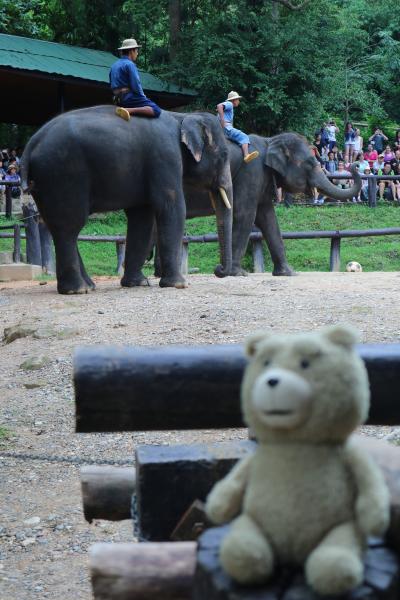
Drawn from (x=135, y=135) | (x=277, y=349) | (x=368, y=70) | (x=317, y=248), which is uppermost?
(x=368, y=70)

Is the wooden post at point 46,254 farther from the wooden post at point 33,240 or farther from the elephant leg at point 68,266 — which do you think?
the elephant leg at point 68,266

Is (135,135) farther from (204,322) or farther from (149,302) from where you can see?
(204,322)

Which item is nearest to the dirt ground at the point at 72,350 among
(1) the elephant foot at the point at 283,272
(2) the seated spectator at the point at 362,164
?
(1) the elephant foot at the point at 283,272

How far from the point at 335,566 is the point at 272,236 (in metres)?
13.2

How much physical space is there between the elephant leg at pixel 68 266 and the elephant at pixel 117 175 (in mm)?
11

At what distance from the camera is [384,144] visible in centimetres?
3064

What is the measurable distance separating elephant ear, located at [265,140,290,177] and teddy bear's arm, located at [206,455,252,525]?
12433 mm

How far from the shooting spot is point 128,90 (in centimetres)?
1177

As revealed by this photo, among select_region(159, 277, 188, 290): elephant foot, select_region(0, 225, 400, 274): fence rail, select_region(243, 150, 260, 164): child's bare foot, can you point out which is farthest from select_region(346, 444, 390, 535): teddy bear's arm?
select_region(0, 225, 400, 274): fence rail

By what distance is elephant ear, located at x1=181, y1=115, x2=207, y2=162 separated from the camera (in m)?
12.1

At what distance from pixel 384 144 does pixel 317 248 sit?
11.1 meters

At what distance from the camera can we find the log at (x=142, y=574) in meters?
2.41

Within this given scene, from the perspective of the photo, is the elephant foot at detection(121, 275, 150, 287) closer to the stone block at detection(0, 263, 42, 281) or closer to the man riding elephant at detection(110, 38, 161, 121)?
the man riding elephant at detection(110, 38, 161, 121)

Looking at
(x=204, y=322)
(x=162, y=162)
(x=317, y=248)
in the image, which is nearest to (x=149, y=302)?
(x=204, y=322)
